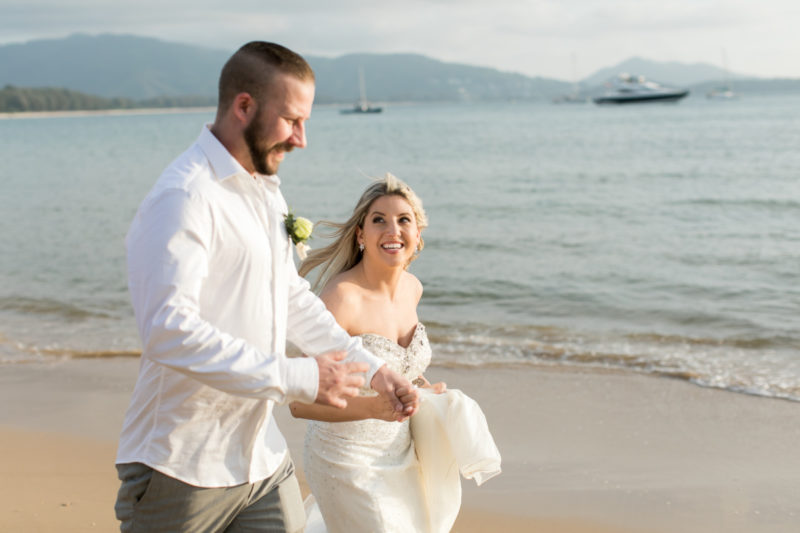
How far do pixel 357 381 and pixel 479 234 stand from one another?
16.2 meters

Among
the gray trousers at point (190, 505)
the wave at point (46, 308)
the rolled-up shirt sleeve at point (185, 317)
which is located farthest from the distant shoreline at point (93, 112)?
the rolled-up shirt sleeve at point (185, 317)

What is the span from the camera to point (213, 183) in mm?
2498

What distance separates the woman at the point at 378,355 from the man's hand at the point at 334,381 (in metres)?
0.90

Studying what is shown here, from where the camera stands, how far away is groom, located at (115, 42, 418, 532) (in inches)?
90.0

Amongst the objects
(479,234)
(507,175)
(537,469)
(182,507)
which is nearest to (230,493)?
(182,507)

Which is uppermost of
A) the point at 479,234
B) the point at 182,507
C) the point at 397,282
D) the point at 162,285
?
the point at 162,285

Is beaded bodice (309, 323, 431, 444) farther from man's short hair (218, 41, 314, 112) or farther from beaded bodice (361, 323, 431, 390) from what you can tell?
man's short hair (218, 41, 314, 112)

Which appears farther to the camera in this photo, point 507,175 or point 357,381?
point 507,175

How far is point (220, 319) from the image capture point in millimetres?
2525

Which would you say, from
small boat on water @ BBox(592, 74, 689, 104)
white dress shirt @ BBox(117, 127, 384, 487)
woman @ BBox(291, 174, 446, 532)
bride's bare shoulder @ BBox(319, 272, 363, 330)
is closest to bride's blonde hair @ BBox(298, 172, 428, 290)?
woman @ BBox(291, 174, 446, 532)

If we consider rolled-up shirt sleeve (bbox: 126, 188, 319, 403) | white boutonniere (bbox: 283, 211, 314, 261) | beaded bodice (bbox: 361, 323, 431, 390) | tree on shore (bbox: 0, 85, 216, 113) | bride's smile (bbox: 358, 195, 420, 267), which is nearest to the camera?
rolled-up shirt sleeve (bbox: 126, 188, 319, 403)

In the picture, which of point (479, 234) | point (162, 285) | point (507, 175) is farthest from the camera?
point (507, 175)

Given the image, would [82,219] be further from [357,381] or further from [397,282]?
[357,381]

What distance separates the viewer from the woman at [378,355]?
12.8 ft
